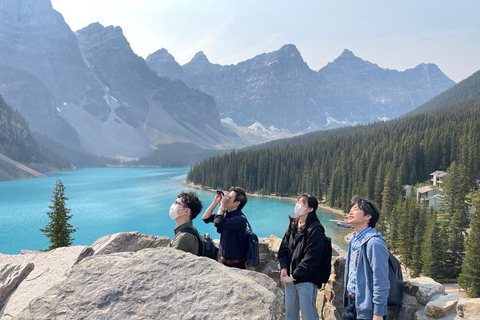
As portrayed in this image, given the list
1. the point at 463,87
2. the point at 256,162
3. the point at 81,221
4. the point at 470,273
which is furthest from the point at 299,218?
the point at 463,87

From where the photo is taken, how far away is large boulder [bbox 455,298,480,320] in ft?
17.0

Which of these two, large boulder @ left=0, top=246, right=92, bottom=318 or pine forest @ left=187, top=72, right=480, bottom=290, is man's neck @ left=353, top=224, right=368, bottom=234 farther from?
pine forest @ left=187, top=72, right=480, bottom=290

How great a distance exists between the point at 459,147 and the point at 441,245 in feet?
161

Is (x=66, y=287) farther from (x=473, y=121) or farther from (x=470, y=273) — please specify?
(x=473, y=121)

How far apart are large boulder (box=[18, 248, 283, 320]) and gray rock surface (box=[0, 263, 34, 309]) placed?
3.25 m

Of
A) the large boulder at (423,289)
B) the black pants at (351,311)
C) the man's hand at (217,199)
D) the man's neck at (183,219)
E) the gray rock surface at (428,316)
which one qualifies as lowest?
the gray rock surface at (428,316)

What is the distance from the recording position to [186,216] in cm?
571

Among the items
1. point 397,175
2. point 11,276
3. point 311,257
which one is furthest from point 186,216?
point 397,175

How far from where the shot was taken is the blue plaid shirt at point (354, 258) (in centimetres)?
525

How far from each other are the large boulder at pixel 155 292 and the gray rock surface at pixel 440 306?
3041mm

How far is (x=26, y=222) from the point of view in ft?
176

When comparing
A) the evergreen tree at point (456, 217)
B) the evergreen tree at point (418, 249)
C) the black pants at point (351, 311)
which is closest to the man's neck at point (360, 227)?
the black pants at point (351, 311)

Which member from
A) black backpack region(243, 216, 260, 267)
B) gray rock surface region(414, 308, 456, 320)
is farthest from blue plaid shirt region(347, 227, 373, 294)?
black backpack region(243, 216, 260, 267)

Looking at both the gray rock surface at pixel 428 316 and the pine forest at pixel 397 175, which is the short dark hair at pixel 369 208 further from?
the pine forest at pixel 397 175
